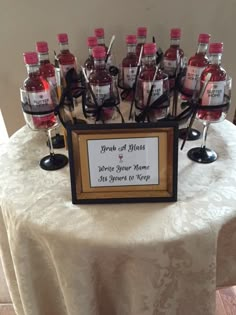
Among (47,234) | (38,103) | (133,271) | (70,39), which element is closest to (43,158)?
(38,103)

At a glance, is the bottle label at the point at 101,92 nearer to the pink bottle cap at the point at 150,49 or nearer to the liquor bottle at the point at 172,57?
the pink bottle cap at the point at 150,49

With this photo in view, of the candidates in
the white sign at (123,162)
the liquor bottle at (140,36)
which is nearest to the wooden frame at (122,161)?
the white sign at (123,162)

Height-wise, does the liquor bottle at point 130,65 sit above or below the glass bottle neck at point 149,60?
below

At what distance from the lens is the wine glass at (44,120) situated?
2.55 feet

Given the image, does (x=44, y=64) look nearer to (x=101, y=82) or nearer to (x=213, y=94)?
(x=101, y=82)

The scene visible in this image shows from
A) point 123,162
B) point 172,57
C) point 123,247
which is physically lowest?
point 123,247

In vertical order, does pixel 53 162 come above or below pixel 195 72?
below

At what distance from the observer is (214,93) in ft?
2.49

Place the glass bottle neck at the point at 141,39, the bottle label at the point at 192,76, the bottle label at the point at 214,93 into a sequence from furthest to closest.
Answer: the glass bottle neck at the point at 141,39, the bottle label at the point at 192,76, the bottle label at the point at 214,93

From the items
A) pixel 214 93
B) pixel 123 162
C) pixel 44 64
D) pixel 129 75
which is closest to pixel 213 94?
pixel 214 93

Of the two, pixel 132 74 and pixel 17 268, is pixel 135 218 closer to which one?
pixel 17 268

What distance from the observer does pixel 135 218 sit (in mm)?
659

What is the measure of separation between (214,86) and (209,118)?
86 mm

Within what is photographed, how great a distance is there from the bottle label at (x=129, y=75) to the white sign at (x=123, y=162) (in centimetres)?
46
